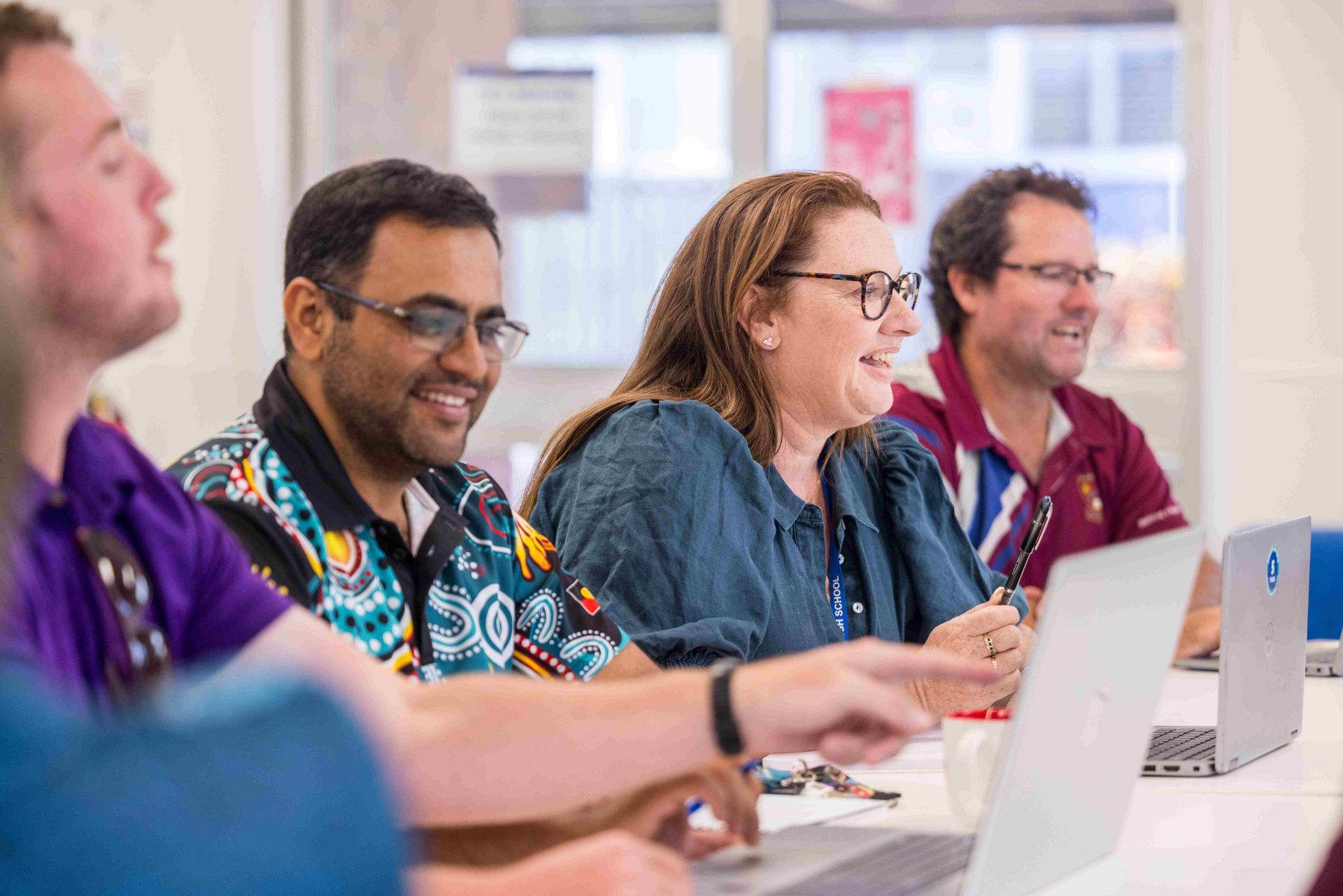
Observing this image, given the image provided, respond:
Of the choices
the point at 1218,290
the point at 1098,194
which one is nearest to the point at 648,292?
the point at 1098,194

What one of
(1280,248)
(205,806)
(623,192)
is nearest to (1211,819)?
(205,806)

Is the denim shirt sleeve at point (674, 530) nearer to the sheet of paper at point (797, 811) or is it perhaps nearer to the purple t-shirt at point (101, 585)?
the sheet of paper at point (797, 811)

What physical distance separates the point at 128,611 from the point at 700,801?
46 centimetres

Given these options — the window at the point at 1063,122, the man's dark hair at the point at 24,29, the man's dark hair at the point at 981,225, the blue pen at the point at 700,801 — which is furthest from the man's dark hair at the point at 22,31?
the window at the point at 1063,122

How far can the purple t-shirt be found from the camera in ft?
3.35

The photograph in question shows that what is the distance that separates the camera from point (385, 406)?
1.59 m

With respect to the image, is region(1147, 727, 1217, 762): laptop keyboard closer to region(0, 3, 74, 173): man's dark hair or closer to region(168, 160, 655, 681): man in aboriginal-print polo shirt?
region(168, 160, 655, 681): man in aboriginal-print polo shirt

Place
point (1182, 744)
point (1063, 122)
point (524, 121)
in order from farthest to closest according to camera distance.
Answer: point (524, 121)
point (1063, 122)
point (1182, 744)

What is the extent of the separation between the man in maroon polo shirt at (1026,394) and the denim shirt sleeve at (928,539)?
1.04ft

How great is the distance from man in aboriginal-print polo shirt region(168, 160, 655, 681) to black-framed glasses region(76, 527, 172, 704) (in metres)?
0.38

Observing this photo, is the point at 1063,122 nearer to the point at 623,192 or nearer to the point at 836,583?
the point at 623,192

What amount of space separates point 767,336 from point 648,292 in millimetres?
2120

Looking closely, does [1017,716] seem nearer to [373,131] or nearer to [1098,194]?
[1098,194]

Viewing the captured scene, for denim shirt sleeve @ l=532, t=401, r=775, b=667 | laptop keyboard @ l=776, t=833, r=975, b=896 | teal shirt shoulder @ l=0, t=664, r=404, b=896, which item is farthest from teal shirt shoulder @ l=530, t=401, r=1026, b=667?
teal shirt shoulder @ l=0, t=664, r=404, b=896
